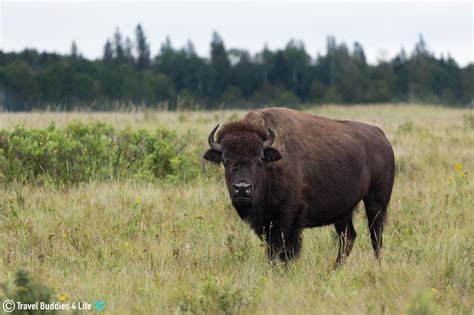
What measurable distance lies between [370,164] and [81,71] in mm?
72273

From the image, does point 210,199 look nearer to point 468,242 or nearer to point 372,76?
point 468,242

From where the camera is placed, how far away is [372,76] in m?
86.9

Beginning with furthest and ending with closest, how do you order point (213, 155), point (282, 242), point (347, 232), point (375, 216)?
point (347, 232), point (375, 216), point (213, 155), point (282, 242)

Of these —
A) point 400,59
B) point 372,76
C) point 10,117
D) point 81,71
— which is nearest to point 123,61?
point 81,71

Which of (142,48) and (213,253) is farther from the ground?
(142,48)

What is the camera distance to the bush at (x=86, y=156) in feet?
37.0

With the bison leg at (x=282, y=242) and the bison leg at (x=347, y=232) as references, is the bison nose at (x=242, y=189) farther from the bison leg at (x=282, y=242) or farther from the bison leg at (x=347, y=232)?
the bison leg at (x=347, y=232)

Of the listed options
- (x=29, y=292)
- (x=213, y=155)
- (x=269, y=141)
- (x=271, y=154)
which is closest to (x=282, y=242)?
(x=271, y=154)

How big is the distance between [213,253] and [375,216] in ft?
7.59

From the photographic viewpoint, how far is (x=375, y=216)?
834 cm

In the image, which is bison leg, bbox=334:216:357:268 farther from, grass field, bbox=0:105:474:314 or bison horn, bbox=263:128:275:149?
bison horn, bbox=263:128:275:149

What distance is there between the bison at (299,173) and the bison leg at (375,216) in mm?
13

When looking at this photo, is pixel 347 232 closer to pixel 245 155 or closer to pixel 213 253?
pixel 213 253

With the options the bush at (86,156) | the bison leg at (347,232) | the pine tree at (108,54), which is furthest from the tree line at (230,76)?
the bison leg at (347,232)
